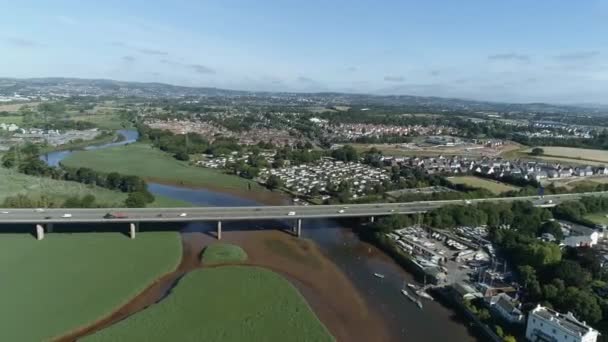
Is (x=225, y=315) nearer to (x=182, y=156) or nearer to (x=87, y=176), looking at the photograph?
(x=87, y=176)

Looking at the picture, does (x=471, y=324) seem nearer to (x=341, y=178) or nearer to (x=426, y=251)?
(x=426, y=251)

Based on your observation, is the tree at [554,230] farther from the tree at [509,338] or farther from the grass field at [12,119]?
the grass field at [12,119]

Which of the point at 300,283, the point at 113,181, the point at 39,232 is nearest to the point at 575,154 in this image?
the point at 300,283

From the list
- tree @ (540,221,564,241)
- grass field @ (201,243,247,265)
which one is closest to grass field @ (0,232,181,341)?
grass field @ (201,243,247,265)

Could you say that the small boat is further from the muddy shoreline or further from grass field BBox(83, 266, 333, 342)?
grass field BBox(83, 266, 333, 342)

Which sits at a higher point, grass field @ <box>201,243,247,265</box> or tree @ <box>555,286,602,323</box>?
tree @ <box>555,286,602,323</box>

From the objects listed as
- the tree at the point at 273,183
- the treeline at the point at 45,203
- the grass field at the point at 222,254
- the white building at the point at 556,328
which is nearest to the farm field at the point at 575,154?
the tree at the point at 273,183

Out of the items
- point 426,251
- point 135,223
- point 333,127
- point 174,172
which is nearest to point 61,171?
point 174,172
